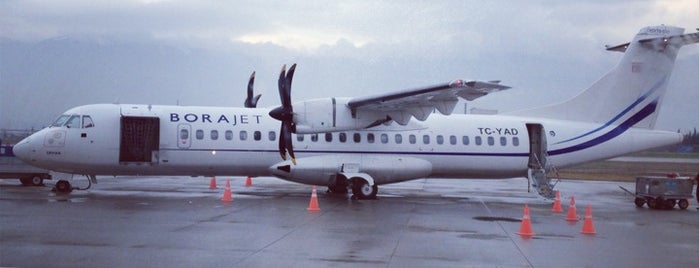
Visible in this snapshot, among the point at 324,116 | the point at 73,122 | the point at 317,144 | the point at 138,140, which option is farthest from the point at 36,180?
the point at 324,116

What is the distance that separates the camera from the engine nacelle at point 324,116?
21234 mm

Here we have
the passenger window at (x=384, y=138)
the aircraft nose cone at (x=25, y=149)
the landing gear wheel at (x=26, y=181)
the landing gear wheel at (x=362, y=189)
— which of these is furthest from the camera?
the landing gear wheel at (x=26, y=181)

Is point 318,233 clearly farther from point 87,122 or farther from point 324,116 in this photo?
point 87,122

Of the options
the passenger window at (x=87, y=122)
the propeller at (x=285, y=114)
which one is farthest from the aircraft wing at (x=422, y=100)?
the passenger window at (x=87, y=122)

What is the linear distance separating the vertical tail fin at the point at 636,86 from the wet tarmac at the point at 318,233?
165 inches

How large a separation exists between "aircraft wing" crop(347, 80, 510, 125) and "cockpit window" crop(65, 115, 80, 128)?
321 inches

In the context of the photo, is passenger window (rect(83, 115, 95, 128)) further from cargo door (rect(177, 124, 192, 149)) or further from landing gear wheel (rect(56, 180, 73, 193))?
cargo door (rect(177, 124, 192, 149))

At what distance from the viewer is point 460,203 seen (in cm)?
2197

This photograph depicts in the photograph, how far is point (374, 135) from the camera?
23.0 meters

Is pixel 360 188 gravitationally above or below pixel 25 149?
below

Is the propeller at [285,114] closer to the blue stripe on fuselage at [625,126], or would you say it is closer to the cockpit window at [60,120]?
the cockpit window at [60,120]

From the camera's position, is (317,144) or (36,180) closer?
(317,144)

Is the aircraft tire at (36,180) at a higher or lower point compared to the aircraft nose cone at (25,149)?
lower

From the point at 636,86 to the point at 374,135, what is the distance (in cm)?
958
